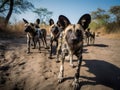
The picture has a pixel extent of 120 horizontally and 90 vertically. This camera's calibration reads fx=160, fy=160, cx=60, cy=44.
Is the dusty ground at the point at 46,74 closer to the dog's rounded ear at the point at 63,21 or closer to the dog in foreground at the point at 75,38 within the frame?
the dog in foreground at the point at 75,38

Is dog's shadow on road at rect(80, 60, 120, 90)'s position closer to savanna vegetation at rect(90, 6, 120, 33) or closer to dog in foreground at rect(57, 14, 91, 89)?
dog in foreground at rect(57, 14, 91, 89)

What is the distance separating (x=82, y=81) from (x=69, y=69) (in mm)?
1004

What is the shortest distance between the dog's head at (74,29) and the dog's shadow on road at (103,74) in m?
1.27

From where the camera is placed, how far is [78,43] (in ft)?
15.1

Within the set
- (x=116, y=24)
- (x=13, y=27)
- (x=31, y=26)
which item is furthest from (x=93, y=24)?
(x=31, y=26)

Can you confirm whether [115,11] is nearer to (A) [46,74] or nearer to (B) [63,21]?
(B) [63,21]

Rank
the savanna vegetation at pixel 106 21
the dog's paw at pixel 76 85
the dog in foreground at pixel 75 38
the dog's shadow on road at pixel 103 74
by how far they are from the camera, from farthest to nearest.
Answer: the savanna vegetation at pixel 106 21, the dog's shadow on road at pixel 103 74, the dog in foreground at pixel 75 38, the dog's paw at pixel 76 85

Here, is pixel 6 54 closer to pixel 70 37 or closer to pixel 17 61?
pixel 17 61

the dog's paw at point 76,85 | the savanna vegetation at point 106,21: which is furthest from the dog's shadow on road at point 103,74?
the savanna vegetation at point 106,21

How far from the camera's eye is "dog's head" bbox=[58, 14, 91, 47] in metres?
4.52

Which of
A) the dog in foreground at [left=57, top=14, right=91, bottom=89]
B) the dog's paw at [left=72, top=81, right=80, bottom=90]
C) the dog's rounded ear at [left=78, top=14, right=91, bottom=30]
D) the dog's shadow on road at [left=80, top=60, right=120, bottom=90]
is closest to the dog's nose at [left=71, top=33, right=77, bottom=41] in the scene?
the dog in foreground at [left=57, top=14, right=91, bottom=89]

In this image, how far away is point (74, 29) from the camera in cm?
468

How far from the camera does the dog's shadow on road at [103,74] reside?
472 cm

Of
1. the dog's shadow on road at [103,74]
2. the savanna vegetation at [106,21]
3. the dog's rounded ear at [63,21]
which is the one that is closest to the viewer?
the dog's shadow on road at [103,74]
